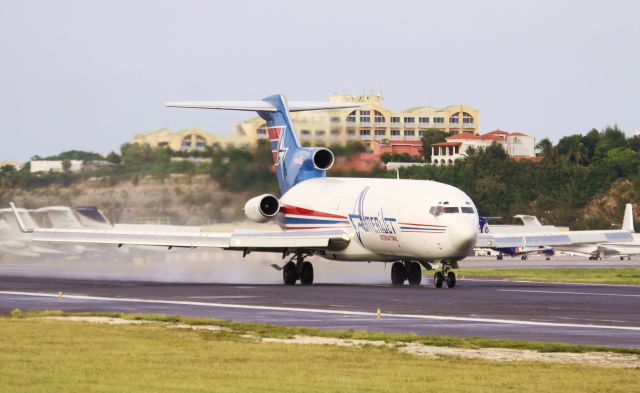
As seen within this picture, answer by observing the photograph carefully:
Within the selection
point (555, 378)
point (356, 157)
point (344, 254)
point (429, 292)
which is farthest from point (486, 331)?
point (356, 157)

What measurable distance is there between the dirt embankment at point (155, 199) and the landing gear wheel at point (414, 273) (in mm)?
10624

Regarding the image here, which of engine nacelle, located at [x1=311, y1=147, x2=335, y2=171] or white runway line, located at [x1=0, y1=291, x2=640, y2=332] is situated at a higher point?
engine nacelle, located at [x1=311, y1=147, x2=335, y2=171]

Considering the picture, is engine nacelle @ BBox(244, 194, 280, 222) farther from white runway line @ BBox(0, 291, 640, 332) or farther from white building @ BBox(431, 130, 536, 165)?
white building @ BBox(431, 130, 536, 165)

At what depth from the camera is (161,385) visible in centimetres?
1920

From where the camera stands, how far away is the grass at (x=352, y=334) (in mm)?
24953

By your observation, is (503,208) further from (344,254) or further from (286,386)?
(286,386)

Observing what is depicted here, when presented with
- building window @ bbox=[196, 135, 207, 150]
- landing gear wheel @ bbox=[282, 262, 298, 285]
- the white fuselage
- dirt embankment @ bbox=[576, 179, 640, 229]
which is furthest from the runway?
dirt embankment @ bbox=[576, 179, 640, 229]

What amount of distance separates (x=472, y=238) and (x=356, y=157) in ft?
55.5

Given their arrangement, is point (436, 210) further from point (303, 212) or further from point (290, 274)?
point (303, 212)

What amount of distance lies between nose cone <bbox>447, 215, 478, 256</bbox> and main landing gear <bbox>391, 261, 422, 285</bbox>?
605 centimetres

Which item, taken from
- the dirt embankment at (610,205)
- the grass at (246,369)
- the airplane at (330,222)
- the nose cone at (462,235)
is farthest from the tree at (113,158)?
the dirt embankment at (610,205)

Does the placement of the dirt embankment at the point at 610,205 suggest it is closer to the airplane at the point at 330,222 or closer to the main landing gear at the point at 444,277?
the airplane at the point at 330,222

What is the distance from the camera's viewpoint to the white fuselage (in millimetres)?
48125

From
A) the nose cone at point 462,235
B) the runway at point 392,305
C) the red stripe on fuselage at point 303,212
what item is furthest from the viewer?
the red stripe on fuselage at point 303,212
